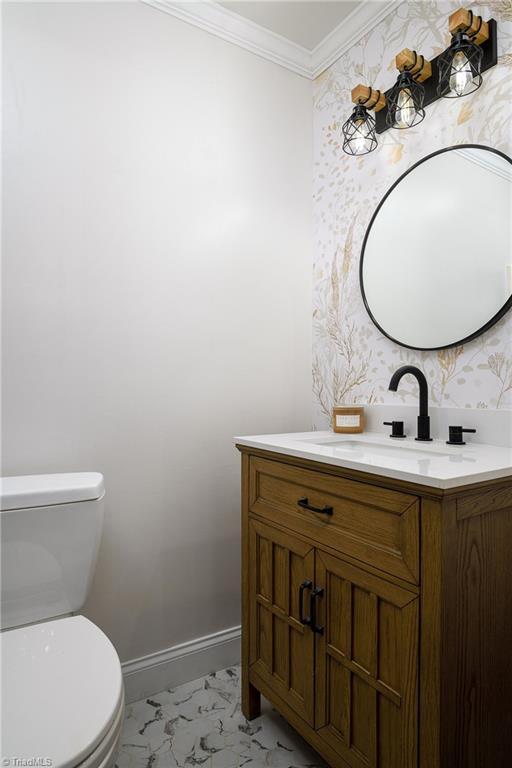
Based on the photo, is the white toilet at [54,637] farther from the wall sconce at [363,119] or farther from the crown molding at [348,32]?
the crown molding at [348,32]

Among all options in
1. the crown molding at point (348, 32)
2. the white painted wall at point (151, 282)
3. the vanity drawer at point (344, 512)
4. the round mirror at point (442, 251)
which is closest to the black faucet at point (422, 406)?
the round mirror at point (442, 251)

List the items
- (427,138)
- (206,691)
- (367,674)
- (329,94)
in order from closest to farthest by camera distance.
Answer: (367,674) → (427,138) → (206,691) → (329,94)

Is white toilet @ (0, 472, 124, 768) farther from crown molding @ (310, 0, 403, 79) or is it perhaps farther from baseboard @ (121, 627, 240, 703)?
crown molding @ (310, 0, 403, 79)

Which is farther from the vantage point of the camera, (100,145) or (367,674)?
(100,145)

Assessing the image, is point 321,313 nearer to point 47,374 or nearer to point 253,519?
point 253,519

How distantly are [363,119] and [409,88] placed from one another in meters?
0.22

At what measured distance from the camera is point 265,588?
4.57 feet

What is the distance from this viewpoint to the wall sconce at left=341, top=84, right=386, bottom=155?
1619 millimetres

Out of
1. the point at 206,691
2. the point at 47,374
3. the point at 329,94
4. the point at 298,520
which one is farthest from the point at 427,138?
the point at 206,691

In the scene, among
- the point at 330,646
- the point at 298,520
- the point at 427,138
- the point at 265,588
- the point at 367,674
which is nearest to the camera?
the point at 367,674

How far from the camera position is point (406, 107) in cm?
144

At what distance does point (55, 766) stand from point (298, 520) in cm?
72
